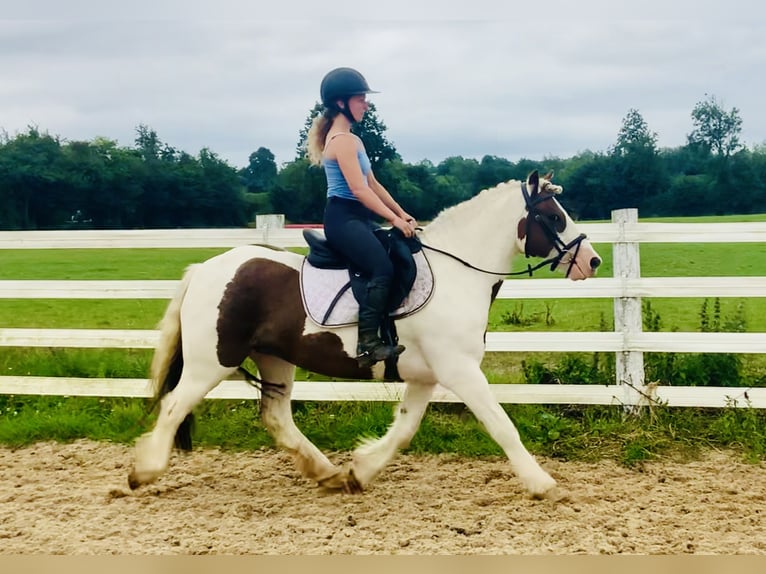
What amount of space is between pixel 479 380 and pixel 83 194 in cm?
693

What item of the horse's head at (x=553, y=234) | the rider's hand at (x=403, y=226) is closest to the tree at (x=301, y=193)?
the rider's hand at (x=403, y=226)

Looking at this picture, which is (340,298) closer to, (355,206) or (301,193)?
(355,206)

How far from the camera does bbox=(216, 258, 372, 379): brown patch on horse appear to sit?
13.5 feet

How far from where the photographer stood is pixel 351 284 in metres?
3.98

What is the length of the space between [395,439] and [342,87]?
2.09 m

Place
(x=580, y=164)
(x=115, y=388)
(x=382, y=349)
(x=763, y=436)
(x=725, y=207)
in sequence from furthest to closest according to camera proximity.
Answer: (x=725, y=207), (x=580, y=164), (x=115, y=388), (x=763, y=436), (x=382, y=349)

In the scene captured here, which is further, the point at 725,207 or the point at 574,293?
the point at 725,207

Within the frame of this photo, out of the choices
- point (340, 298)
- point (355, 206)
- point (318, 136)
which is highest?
point (318, 136)

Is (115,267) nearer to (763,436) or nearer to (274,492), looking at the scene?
(274,492)

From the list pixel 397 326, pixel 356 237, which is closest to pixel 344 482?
pixel 397 326

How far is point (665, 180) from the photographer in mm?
8055

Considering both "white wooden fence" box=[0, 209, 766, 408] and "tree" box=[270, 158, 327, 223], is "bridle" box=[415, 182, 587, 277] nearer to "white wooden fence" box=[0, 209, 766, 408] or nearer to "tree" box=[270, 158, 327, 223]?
"white wooden fence" box=[0, 209, 766, 408]

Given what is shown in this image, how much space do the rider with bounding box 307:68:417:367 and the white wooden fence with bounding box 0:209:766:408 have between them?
157 cm

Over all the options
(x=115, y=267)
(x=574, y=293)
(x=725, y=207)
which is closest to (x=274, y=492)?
(x=574, y=293)
